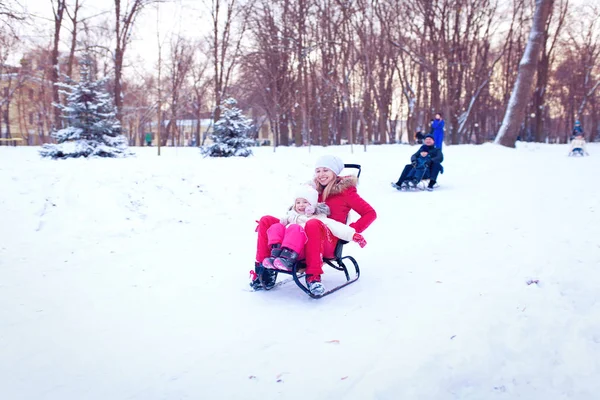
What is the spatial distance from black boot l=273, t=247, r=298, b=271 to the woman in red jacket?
0.06 metres

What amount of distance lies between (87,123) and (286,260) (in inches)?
366

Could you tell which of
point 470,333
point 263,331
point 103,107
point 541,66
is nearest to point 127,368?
point 263,331

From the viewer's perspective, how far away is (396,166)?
13.4 m

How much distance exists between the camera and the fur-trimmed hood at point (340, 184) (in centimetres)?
440

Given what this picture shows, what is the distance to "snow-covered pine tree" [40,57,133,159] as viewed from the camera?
35.0 feet

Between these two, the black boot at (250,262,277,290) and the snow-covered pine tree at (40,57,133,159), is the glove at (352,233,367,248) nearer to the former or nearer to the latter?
the black boot at (250,262,277,290)

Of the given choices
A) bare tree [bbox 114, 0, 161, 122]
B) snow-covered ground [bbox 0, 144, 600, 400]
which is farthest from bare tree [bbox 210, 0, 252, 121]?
snow-covered ground [bbox 0, 144, 600, 400]

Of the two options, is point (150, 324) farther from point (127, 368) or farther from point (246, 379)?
point (246, 379)

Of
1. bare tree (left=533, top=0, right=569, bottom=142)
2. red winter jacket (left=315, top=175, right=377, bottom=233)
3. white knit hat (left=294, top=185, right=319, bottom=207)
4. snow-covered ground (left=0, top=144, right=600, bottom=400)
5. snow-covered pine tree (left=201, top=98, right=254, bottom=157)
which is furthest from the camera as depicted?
bare tree (left=533, top=0, right=569, bottom=142)

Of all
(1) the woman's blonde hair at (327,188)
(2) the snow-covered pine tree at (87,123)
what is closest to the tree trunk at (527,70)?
(2) the snow-covered pine tree at (87,123)

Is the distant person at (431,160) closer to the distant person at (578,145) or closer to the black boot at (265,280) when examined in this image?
the black boot at (265,280)

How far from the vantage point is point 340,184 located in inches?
173

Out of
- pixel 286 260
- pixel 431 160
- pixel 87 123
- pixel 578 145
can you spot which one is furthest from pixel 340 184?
pixel 578 145

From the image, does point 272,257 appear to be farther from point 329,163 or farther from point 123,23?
point 123,23
